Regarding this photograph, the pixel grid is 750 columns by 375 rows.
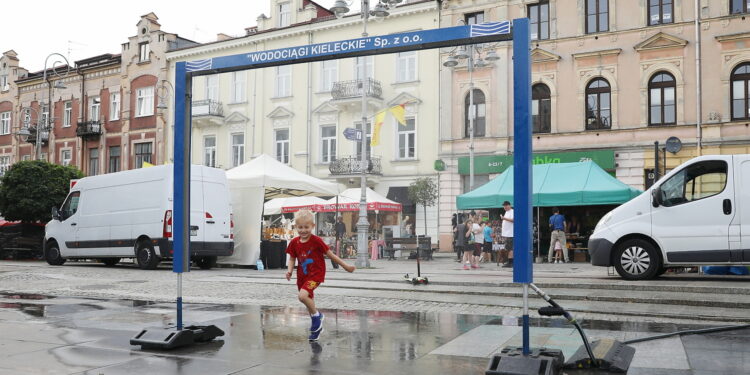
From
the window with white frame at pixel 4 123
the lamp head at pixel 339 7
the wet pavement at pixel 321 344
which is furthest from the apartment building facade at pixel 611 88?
the window with white frame at pixel 4 123

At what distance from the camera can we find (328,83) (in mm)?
37406

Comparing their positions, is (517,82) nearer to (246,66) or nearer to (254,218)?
(246,66)

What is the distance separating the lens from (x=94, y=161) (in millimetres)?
47062

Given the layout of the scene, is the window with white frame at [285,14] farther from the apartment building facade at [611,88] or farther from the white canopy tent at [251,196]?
the white canopy tent at [251,196]

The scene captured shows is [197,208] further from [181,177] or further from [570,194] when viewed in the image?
[181,177]

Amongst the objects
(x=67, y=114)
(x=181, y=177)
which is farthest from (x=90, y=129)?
(x=181, y=177)

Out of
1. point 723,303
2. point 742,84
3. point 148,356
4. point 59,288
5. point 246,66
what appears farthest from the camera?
point 742,84

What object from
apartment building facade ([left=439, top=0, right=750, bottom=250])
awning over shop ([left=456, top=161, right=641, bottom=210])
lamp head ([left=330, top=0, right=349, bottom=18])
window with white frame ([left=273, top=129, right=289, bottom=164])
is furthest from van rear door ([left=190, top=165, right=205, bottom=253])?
window with white frame ([left=273, top=129, right=289, bottom=164])

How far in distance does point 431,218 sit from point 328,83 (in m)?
9.69

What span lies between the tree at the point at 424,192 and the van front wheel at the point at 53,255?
635 inches

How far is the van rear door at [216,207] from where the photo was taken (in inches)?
725

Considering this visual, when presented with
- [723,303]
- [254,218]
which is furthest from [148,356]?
[254,218]

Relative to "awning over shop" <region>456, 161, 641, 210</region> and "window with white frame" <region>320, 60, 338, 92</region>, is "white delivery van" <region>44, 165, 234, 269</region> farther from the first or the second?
"window with white frame" <region>320, 60, 338, 92</region>

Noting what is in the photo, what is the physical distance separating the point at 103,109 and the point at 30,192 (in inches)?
767
